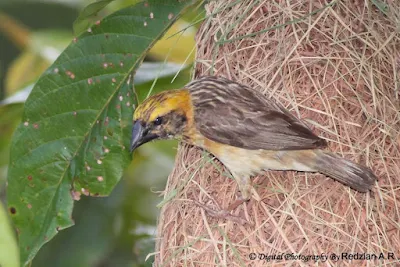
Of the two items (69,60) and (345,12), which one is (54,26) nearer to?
(69,60)

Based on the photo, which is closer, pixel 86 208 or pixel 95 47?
pixel 95 47

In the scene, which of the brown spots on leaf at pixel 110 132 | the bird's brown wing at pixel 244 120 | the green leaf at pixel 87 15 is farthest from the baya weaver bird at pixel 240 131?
the green leaf at pixel 87 15

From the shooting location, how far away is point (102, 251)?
4.29m

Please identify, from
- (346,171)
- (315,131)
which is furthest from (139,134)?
(346,171)

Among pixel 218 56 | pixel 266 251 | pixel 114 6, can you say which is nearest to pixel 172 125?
pixel 218 56

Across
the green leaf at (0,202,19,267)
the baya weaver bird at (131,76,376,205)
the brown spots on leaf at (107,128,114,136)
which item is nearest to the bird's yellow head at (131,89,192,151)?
the baya weaver bird at (131,76,376,205)

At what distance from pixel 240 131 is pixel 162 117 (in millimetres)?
329

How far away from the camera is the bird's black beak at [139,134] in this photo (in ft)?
10.9

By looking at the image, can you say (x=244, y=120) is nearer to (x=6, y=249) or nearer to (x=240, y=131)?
(x=240, y=131)

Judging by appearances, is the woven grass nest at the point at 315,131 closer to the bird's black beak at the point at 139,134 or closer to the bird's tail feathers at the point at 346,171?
the bird's tail feathers at the point at 346,171

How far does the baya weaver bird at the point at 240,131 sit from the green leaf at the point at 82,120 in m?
0.31

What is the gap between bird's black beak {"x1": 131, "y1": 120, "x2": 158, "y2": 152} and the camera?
333 cm

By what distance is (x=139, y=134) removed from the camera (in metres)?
3.33

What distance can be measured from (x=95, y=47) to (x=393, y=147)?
4.42 feet
